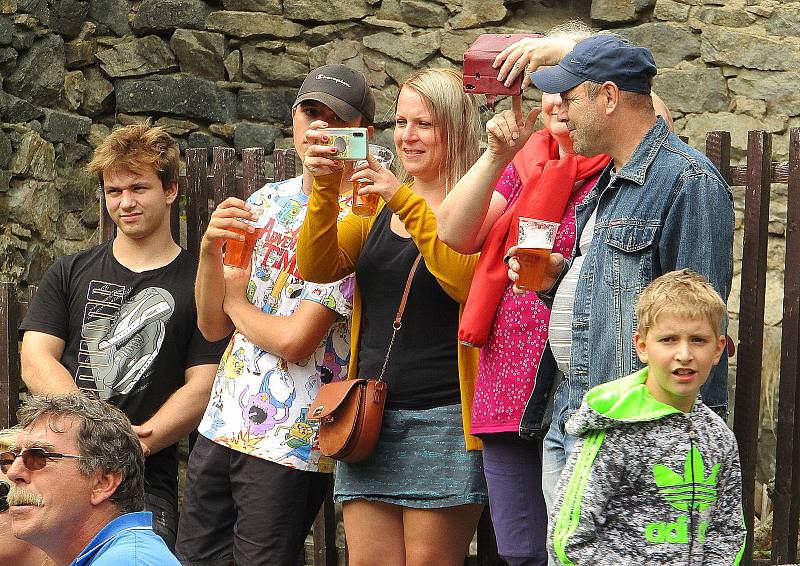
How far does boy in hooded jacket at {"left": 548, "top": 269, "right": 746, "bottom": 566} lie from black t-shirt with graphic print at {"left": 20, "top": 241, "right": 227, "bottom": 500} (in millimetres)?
1816

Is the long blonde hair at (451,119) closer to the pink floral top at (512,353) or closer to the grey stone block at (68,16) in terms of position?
the pink floral top at (512,353)

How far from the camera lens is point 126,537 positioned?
9.28ft

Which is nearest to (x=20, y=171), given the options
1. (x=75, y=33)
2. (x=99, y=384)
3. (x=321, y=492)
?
(x=75, y=33)

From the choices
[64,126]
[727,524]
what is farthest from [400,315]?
[64,126]

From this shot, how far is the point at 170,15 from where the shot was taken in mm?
6707

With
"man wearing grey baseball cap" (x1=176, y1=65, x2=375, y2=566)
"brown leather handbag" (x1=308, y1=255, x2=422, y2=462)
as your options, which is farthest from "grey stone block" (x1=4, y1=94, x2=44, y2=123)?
"brown leather handbag" (x1=308, y1=255, x2=422, y2=462)

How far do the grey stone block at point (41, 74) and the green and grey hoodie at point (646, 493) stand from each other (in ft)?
14.8

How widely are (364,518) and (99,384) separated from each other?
1136mm

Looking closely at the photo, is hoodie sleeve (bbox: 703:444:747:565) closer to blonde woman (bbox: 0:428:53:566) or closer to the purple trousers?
the purple trousers

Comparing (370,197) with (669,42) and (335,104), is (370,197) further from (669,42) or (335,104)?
(669,42)

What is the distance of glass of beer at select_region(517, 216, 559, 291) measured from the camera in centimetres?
315

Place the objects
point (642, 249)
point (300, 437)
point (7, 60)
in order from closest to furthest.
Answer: point (642, 249) → point (300, 437) → point (7, 60)

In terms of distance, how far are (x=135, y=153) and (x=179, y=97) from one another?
247 centimetres

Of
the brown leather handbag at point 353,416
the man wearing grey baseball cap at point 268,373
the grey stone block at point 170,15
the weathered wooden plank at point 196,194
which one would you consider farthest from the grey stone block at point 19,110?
the brown leather handbag at point 353,416
